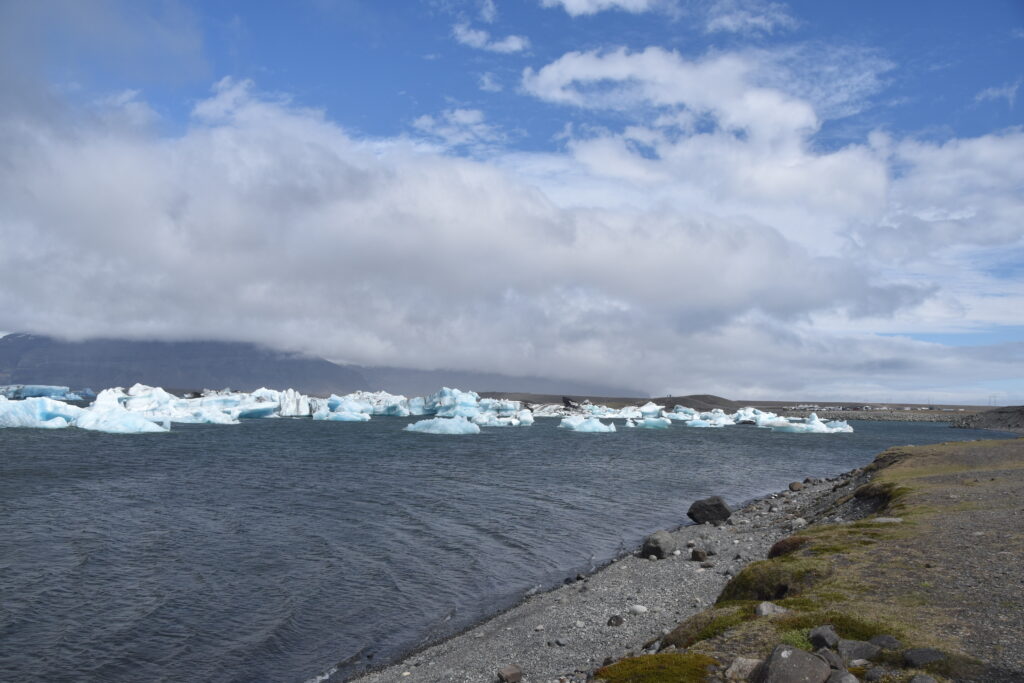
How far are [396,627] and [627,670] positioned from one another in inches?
330

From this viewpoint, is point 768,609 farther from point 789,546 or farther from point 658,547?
point 658,547

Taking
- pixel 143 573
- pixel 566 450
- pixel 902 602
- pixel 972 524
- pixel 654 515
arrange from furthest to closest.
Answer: pixel 566 450 < pixel 654 515 < pixel 143 573 < pixel 972 524 < pixel 902 602

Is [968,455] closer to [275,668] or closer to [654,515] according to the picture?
[654,515]

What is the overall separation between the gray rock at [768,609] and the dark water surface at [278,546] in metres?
7.79

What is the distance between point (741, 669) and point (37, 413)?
252 ft

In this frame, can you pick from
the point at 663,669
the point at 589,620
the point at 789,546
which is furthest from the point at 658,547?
the point at 663,669

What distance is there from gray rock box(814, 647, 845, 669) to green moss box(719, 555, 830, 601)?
3550 millimetres

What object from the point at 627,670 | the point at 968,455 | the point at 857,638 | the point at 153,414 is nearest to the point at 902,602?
the point at 857,638

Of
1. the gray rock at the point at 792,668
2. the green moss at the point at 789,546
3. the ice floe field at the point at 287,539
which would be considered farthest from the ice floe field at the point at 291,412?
the gray rock at the point at 792,668

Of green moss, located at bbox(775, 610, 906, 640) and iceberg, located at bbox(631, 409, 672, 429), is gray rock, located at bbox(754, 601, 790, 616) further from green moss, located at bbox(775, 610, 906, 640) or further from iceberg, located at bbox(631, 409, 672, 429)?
iceberg, located at bbox(631, 409, 672, 429)

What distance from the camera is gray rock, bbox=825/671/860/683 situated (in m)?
7.03

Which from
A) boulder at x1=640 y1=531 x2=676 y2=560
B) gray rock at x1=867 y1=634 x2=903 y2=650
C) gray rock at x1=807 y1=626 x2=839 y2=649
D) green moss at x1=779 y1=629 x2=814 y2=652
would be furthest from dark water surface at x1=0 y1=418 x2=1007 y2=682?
gray rock at x1=867 y1=634 x2=903 y2=650

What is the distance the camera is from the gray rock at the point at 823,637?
327 inches

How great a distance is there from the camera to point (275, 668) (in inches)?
519
